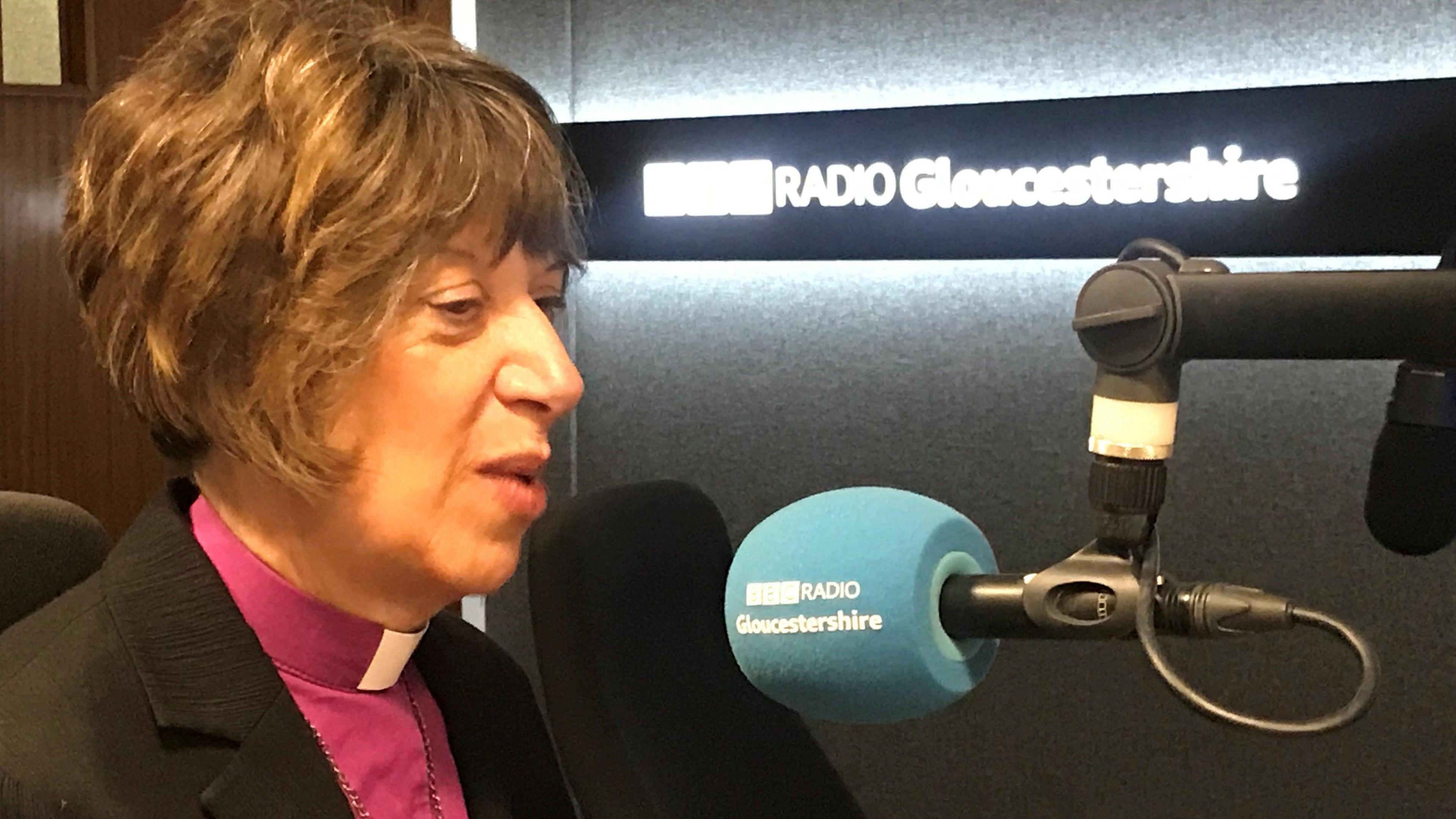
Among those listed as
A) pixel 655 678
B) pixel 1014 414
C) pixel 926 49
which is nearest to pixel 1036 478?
pixel 1014 414

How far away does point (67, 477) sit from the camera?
8.64 ft

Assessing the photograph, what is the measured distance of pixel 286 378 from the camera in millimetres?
873

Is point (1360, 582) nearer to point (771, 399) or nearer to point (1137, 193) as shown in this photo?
point (1137, 193)

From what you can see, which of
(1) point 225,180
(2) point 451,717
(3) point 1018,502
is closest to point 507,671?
(2) point 451,717

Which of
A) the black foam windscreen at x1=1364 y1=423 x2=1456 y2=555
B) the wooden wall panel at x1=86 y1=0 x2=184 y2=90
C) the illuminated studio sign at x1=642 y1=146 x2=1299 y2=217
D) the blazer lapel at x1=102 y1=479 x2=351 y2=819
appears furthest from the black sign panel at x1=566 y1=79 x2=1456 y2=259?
the blazer lapel at x1=102 y1=479 x2=351 y2=819

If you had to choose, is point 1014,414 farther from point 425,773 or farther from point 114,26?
point 114,26

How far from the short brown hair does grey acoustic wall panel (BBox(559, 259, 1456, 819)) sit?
132cm

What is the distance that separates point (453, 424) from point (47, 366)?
2023 millimetres

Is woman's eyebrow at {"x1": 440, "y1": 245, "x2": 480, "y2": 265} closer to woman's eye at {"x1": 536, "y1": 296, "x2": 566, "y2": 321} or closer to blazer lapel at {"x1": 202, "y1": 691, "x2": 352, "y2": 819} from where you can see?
woman's eye at {"x1": 536, "y1": 296, "x2": 566, "y2": 321}

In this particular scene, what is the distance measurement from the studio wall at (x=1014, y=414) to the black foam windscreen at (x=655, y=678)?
83cm

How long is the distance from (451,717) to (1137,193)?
138 centimetres

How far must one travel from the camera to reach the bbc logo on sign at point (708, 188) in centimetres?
237

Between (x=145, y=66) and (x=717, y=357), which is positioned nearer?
(x=145, y=66)

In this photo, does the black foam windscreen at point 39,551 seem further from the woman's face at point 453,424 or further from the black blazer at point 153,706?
the woman's face at point 453,424
